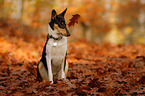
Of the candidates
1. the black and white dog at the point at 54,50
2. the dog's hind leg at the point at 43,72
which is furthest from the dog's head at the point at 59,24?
the dog's hind leg at the point at 43,72

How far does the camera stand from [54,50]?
12.5 feet

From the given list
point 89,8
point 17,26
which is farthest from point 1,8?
point 89,8

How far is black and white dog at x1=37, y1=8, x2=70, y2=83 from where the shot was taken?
370 centimetres

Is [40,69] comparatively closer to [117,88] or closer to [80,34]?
[117,88]

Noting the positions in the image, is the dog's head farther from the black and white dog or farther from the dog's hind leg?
the dog's hind leg

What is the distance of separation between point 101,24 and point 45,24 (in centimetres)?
1007

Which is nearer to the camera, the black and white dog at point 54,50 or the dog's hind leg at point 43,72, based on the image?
the black and white dog at point 54,50

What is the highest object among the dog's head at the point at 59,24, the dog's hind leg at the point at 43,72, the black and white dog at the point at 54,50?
the dog's head at the point at 59,24

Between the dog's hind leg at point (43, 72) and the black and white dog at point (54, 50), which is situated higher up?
the black and white dog at point (54, 50)

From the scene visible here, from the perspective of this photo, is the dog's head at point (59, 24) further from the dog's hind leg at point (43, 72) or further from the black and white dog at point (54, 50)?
the dog's hind leg at point (43, 72)

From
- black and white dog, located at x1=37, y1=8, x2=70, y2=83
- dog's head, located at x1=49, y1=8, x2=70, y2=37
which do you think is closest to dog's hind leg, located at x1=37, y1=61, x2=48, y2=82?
black and white dog, located at x1=37, y1=8, x2=70, y2=83

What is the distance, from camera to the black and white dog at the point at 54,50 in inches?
145

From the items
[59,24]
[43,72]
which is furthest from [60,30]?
[43,72]

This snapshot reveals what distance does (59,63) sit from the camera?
4.02 meters
